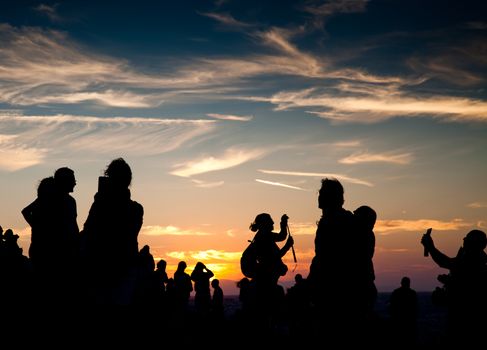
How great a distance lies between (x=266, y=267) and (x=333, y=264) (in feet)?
11.0

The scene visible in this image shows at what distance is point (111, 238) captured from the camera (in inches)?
237

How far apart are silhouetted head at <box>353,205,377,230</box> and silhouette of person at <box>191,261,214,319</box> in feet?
35.3

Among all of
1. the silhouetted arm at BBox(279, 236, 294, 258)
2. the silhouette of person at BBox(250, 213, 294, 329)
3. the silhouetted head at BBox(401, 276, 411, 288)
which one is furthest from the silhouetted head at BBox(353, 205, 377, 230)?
the silhouetted head at BBox(401, 276, 411, 288)

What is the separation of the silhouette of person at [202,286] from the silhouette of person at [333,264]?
11.1 meters

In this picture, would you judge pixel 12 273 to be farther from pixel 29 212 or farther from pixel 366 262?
pixel 366 262

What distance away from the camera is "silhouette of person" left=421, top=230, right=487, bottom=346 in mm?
6660

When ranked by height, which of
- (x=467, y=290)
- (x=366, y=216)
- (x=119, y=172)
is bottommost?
(x=467, y=290)

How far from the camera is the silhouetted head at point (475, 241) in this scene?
6.97 m

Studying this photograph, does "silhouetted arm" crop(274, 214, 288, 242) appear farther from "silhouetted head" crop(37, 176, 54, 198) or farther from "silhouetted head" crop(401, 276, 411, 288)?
"silhouetted head" crop(401, 276, 411, 288)

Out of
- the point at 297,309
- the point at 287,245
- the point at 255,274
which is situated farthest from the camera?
the point at 297,309

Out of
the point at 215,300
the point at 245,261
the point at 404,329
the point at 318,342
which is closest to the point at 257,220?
the point at 245,261

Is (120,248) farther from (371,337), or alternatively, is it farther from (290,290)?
(290,290)

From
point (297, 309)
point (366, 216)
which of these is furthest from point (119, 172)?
point (297, 309)

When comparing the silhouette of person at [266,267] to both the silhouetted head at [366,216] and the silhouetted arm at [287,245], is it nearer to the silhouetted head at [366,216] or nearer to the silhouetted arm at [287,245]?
the silhouetted arm at [287,245]
